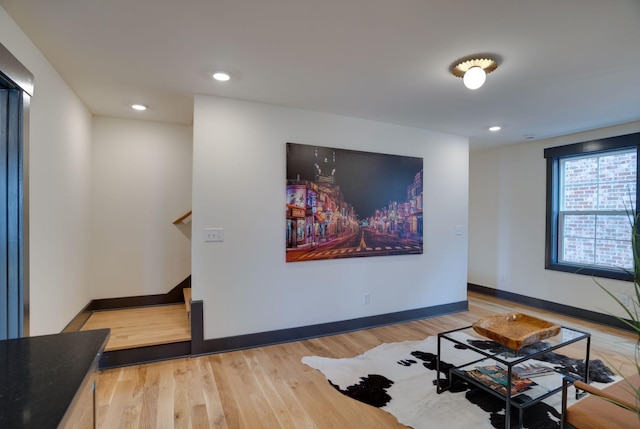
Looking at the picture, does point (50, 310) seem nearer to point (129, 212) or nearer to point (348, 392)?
point (129, 212)

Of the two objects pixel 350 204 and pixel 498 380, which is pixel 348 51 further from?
pixel 498 380

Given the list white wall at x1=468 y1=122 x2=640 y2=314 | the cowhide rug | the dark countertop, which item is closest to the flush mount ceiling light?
the cowhide rug

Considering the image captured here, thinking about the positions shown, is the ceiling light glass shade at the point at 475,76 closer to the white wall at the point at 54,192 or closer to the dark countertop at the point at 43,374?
the dark countertop at the point at 43,374

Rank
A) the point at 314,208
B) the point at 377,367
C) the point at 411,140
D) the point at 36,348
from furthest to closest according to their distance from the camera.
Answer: the point at 411,140
the point at 314,208
the point at 377,367
the point at 36,348

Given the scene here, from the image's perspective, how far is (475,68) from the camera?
2219 mm

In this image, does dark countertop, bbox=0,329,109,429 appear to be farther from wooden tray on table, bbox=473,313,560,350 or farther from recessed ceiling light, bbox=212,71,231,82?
wooden tray on table, bbox=473,313,560,350

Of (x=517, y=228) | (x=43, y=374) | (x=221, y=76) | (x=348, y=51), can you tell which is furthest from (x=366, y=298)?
(x=43, y=374)

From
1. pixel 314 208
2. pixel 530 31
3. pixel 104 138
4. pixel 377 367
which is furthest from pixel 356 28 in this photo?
pixel 104 138

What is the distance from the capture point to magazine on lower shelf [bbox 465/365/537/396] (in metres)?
2.13

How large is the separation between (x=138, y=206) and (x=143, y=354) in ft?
5.84

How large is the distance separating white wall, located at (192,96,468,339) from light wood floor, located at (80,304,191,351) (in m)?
0.38

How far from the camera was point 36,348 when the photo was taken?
110cm

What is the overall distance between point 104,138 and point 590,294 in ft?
20.3

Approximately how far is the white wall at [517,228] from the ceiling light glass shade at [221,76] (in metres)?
4.38
